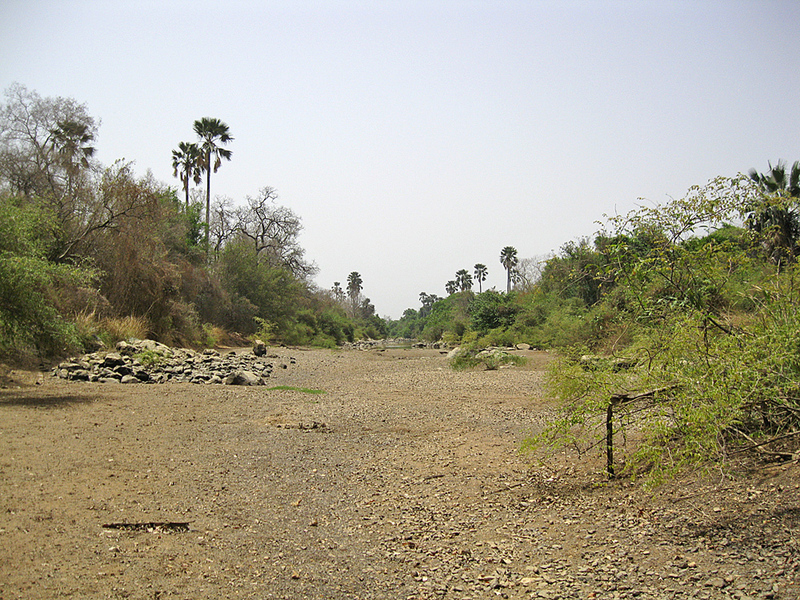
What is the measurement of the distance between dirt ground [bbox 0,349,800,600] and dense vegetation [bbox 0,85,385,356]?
270cm

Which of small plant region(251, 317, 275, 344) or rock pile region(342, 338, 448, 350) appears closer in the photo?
small plant region(251, 317, 275, 344)

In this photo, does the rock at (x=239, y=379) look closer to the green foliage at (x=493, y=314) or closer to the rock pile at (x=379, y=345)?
the green foliage at (x=493, y=314)

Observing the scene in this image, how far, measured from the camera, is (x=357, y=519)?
5738 mm

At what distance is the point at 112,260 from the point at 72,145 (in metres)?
10.5

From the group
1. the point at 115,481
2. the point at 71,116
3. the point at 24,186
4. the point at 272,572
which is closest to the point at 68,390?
the point at 115,481

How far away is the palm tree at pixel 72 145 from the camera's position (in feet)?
86.9

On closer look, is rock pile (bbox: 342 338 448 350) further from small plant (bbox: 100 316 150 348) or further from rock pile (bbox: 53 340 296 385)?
rock pile (bbox: 53 340 296 385)

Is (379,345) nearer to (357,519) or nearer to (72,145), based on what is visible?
(72,145)

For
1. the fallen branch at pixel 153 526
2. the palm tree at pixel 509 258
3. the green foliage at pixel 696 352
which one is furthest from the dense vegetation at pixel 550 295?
the palm tree at pixel 509 258

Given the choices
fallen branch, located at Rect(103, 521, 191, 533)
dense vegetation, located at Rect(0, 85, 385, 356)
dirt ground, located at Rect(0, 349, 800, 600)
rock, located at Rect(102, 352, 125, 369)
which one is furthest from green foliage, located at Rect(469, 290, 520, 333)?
fallen branch, located at Rect(103, 521, 191, 533)

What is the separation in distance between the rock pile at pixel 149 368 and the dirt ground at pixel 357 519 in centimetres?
548

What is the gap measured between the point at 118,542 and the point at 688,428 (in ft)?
15.3

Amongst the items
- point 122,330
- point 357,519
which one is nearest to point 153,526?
point 357,519

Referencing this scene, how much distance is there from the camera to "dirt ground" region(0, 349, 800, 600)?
4.05 m
